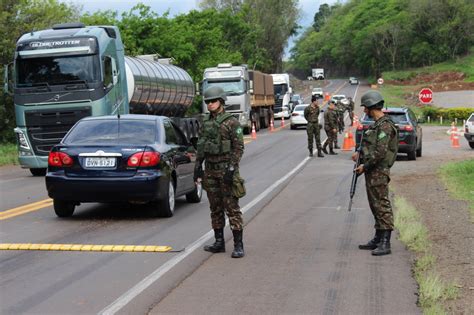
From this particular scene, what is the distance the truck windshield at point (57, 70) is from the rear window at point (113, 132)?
657cm

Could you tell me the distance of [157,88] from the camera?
2292 cm

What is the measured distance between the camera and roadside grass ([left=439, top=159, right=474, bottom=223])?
42.9ft

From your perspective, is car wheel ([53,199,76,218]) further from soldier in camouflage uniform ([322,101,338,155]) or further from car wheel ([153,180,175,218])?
soldier in camouflage uniform ([322,101,338,155])

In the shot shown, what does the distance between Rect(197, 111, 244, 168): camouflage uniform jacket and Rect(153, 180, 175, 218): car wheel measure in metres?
2.76

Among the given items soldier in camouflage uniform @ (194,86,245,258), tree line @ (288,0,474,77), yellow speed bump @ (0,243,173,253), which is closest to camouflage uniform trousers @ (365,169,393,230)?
soldier in camouflage uniform @ (194,86,245,258)

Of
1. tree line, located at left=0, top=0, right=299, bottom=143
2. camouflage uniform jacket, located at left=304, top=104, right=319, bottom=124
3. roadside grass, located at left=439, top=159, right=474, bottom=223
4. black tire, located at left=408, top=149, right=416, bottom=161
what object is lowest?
black tire, located at left=408, top=149, right=416, bottom=161

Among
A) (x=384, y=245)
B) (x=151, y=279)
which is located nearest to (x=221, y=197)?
(x=151, y=279)

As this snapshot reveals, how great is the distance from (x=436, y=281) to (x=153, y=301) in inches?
101

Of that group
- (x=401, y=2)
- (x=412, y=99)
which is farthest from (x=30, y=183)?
(x=401, y=2)

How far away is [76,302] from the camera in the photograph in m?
6.05

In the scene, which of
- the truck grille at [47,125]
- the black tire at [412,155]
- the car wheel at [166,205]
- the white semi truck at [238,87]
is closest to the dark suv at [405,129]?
the black tire at [412,155]

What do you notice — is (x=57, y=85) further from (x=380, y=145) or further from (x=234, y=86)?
(x=234, y=86)

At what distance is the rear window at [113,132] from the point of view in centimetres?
1066

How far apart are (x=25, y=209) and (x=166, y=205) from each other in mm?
2921
